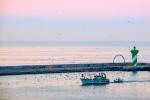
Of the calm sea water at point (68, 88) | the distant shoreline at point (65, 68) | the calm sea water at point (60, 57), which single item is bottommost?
the calm sea water at point (68, 88)

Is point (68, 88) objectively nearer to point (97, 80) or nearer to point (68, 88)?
point (68, 88)

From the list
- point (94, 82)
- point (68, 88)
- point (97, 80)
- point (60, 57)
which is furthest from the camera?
point (60, 57)

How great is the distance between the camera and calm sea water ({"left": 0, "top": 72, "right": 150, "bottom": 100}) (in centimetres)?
3042

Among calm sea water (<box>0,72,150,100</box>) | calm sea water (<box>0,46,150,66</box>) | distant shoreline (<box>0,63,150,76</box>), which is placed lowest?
calm sea water (<box>0,72,150,100</box>)

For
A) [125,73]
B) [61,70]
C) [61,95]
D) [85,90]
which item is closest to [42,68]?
[61,70]

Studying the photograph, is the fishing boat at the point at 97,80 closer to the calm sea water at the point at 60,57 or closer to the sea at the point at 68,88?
the sea at the point at 68,88

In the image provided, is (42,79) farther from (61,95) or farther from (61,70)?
(61,95)

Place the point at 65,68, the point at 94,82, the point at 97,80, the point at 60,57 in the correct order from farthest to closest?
the point at 60,57 → the point at 65,68 → the point at 94,82 → the point at 97,80

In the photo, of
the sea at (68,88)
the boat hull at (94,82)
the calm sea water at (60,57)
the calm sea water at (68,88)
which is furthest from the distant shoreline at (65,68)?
the calm sea water at (60,57)

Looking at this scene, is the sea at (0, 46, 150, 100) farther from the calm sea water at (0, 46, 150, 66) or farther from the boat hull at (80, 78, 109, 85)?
the calm sea water at (0, 46, 150, 66)

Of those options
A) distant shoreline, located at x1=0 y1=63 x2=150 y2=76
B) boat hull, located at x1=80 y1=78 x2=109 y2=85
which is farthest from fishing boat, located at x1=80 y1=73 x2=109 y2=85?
distant shoreline, located at x1=0 y1=63 x2=150 y2=76

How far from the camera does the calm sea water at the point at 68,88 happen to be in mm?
30422

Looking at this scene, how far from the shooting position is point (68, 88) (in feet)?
112

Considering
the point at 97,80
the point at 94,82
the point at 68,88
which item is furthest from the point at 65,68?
the point at 68,88
